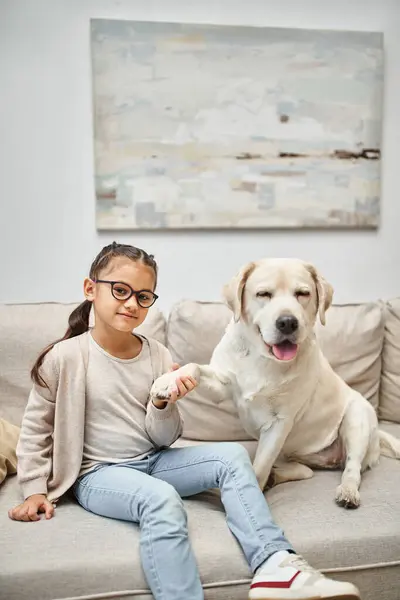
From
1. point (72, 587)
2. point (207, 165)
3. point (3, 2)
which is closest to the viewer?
point (72, 587)

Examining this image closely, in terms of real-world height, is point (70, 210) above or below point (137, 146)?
below

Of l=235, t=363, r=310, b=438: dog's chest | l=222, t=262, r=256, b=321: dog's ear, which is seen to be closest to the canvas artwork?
l=222, t=262, r=256, b=321: dog's ear

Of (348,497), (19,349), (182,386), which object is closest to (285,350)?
(182,386)

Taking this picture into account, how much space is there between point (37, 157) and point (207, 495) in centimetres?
147

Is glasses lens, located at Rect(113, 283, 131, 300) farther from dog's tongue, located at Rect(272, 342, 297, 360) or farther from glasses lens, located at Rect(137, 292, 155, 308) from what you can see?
dog's tongue, located at Rect(272, 342, 297, 360)

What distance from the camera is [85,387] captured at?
1.65 metres

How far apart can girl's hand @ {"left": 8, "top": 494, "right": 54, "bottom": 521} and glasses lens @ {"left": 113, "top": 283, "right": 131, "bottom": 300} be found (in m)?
0.56

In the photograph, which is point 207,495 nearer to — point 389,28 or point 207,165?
point 207,165

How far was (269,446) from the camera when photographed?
1.77 m

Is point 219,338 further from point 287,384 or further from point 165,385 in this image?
point 165,385

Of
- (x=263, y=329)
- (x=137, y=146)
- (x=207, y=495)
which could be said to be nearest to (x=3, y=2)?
(x=137, y=146)

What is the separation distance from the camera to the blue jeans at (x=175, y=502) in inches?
53.5

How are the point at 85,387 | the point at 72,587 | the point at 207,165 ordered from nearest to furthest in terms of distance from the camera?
1. the point at 72,587
2. the point at 85,387
3. the point at 207,165

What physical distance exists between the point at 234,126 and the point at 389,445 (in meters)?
1.37
